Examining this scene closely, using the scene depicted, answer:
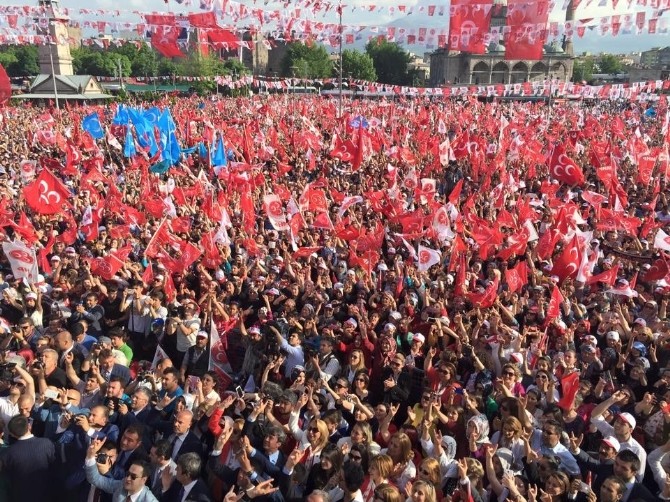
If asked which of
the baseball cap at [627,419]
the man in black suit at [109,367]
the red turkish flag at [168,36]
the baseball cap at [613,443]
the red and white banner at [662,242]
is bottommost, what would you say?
the man in black suit at [109,367]

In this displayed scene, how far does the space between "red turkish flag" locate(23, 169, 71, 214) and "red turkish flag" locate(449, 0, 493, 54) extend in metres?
18.2

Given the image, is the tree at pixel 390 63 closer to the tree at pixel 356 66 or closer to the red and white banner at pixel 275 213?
the tree at pixel 356 66

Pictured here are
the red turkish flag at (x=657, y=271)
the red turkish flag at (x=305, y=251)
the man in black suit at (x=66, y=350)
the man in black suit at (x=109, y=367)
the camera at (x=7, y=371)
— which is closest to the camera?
the camera at (x=7, y=371)

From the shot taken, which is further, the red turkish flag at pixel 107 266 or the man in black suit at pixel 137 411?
the red turkish flag at pixel 107 266

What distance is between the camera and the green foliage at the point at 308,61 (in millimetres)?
80688

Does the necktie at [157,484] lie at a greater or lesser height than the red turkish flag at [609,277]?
lesser

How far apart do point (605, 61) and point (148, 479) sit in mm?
128328

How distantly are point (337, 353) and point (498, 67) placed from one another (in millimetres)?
84075

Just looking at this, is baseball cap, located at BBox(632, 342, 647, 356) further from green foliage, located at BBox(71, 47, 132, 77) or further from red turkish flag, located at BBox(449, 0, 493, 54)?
green foliage, located at BBox(71, 47, 132, 77)

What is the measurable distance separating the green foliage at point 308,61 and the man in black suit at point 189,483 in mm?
78754

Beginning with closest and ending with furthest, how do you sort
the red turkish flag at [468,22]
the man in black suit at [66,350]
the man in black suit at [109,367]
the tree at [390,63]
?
the man in black suit at [109,367], the man in black suit at [66,350], the red turkish flag at [468,22], the tree at [390,63]

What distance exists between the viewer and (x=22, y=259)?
307 inches

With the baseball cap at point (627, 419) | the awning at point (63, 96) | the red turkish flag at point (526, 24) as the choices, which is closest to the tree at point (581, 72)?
the awning at point (63, 96)

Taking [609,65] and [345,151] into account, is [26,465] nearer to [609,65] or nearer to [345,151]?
[345,151]
